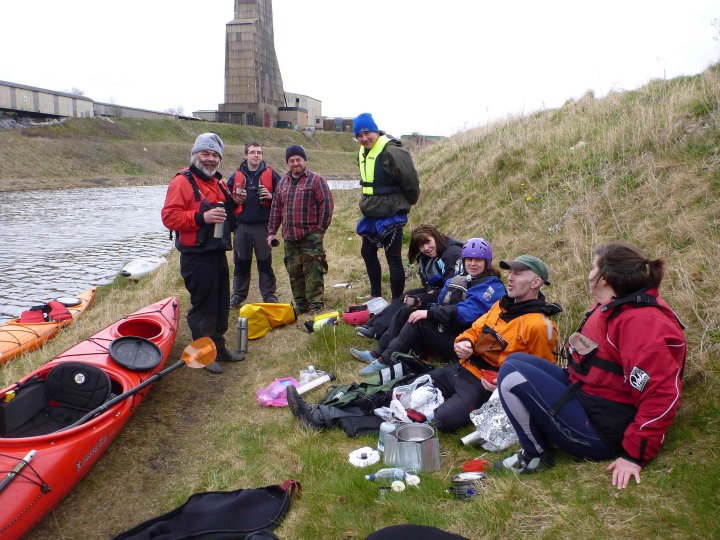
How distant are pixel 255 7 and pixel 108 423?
60681mm

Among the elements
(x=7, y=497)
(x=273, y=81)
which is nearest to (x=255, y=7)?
(x=273, y=81)

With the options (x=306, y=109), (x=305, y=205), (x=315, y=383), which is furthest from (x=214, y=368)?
(x=306, y=109)

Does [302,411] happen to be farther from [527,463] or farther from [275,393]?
[527,463]

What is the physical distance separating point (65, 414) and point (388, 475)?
2.60 metres

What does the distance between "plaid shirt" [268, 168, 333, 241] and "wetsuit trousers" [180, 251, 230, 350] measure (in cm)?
126

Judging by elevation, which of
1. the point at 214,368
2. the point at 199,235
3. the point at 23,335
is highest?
the point at 199,235

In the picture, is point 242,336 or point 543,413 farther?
point 242,336

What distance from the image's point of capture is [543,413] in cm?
Answer: 272

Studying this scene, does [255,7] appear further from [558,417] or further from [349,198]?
[558,417]

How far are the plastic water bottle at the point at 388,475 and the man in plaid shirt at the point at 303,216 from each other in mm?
3595

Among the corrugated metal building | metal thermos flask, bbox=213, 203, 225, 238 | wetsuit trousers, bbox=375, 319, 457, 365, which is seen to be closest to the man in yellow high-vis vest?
wetsuit trousers, bbox=375, 319, 457, 365

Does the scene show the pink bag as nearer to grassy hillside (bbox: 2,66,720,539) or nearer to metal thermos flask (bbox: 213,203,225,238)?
grassy hillside (bbox: 2,66,720,539)

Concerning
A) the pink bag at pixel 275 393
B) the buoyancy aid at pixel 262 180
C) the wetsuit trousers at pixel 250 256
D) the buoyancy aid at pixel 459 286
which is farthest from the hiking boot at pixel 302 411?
the buoyancy aid at pixel 262 180

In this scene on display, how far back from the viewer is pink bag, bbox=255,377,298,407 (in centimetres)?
462
